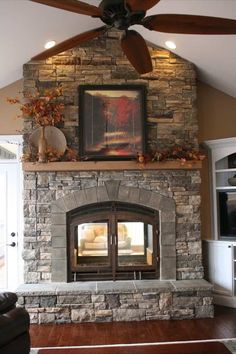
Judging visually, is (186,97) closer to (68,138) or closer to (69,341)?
(68,138)

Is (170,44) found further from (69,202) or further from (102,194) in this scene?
(69,202)

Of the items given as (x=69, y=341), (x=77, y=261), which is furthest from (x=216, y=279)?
(x=69, y=341)

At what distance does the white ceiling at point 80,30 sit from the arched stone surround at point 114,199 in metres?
1.82

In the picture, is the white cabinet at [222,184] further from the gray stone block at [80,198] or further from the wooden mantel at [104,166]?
the gray stone block at [80,198]

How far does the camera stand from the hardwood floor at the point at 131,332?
148 inches

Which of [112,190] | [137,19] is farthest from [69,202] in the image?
[137,19]

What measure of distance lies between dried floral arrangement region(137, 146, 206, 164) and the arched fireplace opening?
672 mm

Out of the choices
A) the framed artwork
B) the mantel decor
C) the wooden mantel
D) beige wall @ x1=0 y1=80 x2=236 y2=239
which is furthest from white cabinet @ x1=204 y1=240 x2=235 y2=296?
the mantel decor

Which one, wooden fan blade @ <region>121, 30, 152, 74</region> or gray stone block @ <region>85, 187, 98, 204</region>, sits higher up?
wooden fan blade @ <region>121, 30, 152, 74</region>

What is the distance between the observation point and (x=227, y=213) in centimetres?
500

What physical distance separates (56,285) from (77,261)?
0.43 meters

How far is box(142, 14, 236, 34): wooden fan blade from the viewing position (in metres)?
2.36

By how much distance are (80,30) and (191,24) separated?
8.10ft

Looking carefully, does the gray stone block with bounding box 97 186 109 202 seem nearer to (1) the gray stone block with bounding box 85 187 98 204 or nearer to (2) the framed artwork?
(1) the gray stone block with bounding box 85 187 98 204
